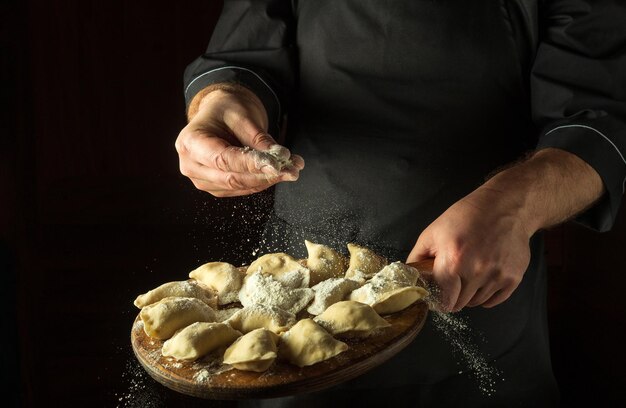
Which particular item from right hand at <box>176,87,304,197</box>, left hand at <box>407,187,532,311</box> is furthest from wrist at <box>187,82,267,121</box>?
left hand at <box>407,187,532,311</box>

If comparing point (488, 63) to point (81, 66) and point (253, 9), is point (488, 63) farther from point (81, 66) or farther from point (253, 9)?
point (81, 66)

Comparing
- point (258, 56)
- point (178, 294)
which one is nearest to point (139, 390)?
point (178, 294)

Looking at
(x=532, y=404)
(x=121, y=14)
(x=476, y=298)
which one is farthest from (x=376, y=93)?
(x=121, y=14)

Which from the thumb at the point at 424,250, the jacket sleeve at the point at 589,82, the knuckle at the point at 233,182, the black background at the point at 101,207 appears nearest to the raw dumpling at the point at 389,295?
the thumb at the point at 424,250

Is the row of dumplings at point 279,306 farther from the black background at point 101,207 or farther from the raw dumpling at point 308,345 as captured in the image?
the black background at point 101,207

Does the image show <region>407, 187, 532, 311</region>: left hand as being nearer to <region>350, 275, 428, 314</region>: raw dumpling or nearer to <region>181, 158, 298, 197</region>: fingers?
<region>350, 275, 428, 314</region>: raw dumpling
